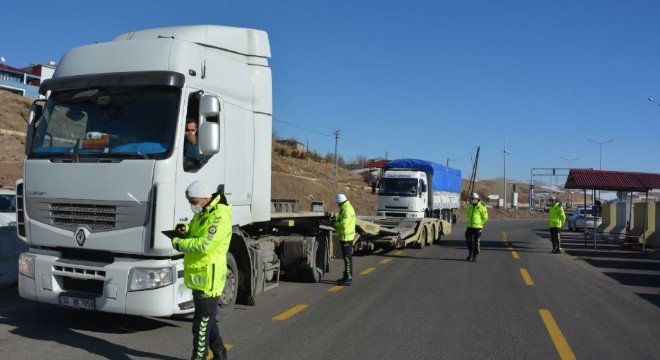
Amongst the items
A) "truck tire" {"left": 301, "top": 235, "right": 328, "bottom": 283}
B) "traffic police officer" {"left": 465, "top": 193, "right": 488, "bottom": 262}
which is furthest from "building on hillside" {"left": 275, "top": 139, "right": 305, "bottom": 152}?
"truck tire" {"left": 301, "top": 235, "right": 328, "bottom": 283}

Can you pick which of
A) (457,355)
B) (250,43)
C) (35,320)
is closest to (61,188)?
(35,320)

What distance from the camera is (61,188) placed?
6688mm

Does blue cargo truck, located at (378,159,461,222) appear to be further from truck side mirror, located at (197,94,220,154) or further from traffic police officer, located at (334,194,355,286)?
truck side mirror, located at (197,94,220,154)

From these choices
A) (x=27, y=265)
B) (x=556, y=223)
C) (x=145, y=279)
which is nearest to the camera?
(x=145, y=279)

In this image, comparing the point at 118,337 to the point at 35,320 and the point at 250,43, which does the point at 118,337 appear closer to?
the point at 35,320

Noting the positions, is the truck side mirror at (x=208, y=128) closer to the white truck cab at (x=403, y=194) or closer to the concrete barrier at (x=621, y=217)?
the white truck cab at (x=403, y=194)

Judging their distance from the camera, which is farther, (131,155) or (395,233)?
→ (395,233)

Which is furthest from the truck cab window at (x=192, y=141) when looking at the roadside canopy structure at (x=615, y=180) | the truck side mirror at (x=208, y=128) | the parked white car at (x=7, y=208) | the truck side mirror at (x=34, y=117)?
the roadside canopy structure at (x=615, y=180)

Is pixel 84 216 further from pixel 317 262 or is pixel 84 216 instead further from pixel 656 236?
pixel 656 236

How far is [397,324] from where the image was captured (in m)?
7.98

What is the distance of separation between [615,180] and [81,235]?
2133 cm

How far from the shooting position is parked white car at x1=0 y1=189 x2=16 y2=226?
41.5ft

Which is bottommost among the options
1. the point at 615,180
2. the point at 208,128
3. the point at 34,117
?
the point at 208,128

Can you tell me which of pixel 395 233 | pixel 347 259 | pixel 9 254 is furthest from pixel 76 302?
pixel 395 233
